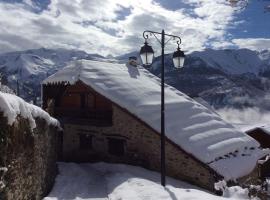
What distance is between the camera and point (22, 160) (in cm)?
852

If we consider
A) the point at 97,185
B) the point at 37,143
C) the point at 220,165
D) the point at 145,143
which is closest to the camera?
the point at 37,143

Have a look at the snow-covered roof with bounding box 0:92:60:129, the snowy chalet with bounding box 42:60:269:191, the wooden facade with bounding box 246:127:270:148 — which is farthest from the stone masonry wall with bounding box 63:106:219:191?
the wooden facade with bounding box 246:127:270:148

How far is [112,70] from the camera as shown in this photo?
82.8 ft

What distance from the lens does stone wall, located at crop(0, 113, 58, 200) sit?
681 cm

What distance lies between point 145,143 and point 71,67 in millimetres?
7383

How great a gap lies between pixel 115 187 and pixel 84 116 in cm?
1030

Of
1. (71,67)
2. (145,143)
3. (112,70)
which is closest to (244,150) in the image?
(145,143)

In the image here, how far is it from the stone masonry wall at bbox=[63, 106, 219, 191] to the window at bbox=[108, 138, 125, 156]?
0.68 ft

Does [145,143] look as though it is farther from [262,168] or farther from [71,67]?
[262,168]

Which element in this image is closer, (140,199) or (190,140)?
(140,199)

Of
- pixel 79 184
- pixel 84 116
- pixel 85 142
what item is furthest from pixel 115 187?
pixel 84 116

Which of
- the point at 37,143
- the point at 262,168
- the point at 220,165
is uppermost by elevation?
the point at 37,143

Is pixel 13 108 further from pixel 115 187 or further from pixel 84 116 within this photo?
pixel 84 116

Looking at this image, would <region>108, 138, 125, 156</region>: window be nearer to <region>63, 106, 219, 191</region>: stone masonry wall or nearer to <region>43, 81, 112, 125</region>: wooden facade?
<region>63, 106, 219, 191</region>: stone masonry wall
